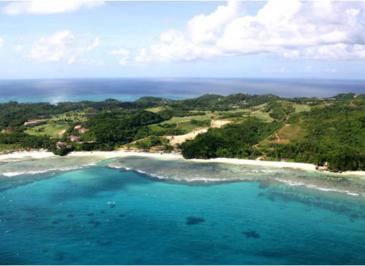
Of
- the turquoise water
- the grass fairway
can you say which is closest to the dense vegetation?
the turquoise water

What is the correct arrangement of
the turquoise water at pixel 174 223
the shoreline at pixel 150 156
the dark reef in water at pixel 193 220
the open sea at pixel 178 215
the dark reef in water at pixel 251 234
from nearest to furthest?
the turquoise water at pixel 174 223
the open sea at pixel 178 215
the dark reef in water at pixel 251 234
the dark reef in water at pixel 193 220
the shoreline at pixel 150 156

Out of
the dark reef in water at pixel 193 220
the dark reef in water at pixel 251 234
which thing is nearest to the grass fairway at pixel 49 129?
the dark reef in water at pixel 193 220

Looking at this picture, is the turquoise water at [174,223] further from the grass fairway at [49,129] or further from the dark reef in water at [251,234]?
the grass fairway at [49,129]

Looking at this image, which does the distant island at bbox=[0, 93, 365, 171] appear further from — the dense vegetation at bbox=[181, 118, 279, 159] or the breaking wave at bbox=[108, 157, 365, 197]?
the breaking wave at bbox=[108, 157, 365, 197]

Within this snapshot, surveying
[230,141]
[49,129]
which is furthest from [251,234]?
[49,129]

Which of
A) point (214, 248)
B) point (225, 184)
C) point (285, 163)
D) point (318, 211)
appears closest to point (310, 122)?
point (285, 163)

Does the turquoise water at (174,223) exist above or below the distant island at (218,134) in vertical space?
below

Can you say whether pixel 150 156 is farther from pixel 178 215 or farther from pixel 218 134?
pixel 178 215

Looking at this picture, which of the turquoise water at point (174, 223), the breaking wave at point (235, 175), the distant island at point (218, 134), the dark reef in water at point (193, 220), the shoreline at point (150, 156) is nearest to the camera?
the turquoise water at point (174, 223)
